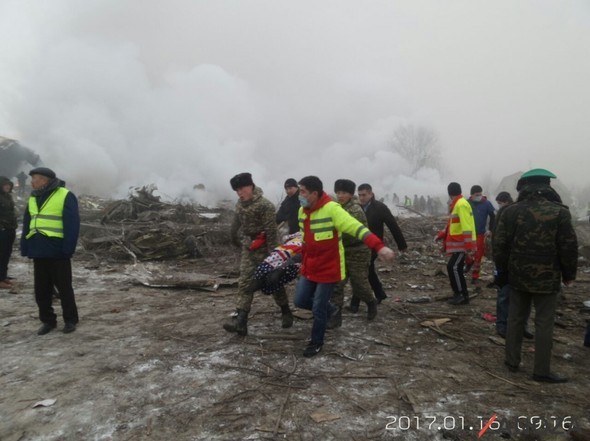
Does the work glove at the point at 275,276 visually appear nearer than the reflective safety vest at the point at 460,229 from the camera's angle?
Yes

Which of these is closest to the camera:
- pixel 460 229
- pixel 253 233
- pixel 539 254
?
pixel 539 254

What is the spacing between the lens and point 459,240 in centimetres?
530

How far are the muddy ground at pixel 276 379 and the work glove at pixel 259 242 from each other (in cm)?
107

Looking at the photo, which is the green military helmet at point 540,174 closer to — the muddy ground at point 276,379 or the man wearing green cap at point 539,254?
the man wearing green cap at point 539,254

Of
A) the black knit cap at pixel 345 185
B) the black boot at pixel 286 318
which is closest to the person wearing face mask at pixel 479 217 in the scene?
the black knit cap at pixel 345 185

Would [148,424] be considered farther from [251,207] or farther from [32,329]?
[32,329]

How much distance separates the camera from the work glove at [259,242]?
4145 millimetres

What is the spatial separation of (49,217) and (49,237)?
239 mm

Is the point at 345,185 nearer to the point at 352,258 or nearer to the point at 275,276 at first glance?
the point at 352,258

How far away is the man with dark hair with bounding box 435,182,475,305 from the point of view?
204 inches

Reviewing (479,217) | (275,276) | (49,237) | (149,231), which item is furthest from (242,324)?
(149,231)

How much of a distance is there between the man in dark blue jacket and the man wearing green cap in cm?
469

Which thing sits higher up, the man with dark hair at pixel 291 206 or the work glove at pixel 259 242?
the man with dark hair at pixel 291 206

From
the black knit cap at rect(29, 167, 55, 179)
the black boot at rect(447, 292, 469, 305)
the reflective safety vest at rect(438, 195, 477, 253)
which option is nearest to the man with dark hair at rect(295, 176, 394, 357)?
the reflective safety vest at rect(438, 195, 477, 253)
